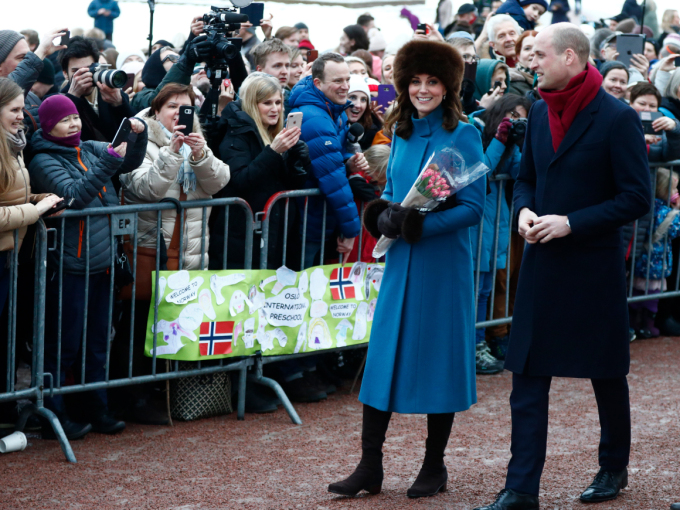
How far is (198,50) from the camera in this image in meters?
→ 6.29

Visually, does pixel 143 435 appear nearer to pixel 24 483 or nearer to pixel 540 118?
pixel 24 483

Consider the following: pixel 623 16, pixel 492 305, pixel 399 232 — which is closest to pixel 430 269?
pixel 399 232

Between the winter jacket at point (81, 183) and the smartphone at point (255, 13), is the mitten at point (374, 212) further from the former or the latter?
the smartphone at point (255, 13)

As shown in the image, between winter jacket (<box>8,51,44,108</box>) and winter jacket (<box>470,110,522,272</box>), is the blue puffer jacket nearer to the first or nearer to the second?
winter jacket (<box>470,110,522,272</box>)

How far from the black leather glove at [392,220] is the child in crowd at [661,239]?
4.08 m

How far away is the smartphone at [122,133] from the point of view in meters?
5.23

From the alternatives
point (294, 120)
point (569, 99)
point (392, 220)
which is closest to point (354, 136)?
point (294, 120)

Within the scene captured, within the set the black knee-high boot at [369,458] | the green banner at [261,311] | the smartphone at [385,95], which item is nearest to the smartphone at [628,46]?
the smartphone at [385,95]

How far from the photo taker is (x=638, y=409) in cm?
613

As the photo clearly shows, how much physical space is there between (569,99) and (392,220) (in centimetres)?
95

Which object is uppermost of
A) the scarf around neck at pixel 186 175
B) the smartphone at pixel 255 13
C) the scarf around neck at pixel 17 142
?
the smartphone at pixel 255 13

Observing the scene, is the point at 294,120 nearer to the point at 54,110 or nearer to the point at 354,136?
the point at 354,136

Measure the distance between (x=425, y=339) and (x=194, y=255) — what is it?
2028 mm

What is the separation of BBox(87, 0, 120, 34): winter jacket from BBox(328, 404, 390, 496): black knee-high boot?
12416 millimetres
